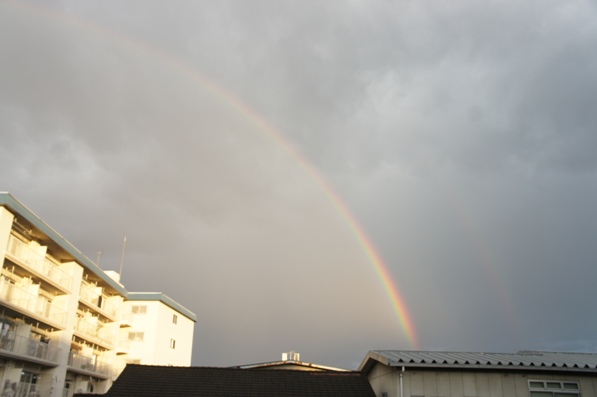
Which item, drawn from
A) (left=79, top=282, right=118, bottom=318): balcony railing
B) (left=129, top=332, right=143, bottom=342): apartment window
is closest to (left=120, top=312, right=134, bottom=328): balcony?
(left=129, top=332, right=143, bottom=342): apartment window

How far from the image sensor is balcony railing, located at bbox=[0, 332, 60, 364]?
1334 inches

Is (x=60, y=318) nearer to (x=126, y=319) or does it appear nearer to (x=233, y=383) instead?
(x=126, y=319)

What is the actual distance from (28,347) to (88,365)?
45.6 ft

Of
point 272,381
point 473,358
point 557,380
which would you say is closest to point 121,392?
point 272,381

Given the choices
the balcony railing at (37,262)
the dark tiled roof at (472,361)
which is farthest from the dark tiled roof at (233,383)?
the balcony railing at (37,262)

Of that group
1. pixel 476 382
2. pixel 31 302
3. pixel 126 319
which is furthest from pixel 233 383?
pixel 126 319

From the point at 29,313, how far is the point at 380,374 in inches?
1016

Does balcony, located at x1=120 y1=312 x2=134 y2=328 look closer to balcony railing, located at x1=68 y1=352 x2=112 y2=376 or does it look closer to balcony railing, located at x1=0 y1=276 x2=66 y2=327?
balcony railing, located at x1=68 y1=352 x2=112 y2=376

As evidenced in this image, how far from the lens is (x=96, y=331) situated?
173 feet

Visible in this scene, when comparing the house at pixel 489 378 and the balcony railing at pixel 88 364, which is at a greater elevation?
the balcony railing at pixel 88 364

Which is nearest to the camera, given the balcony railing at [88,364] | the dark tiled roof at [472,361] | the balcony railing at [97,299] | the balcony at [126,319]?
the dark tiled roof at [472,361]

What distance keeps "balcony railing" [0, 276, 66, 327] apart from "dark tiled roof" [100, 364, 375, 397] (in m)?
12.5

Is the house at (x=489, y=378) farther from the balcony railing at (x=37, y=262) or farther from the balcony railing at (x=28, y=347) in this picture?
the balcony railing at (x=37, y=262)

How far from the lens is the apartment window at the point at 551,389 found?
22312mm
